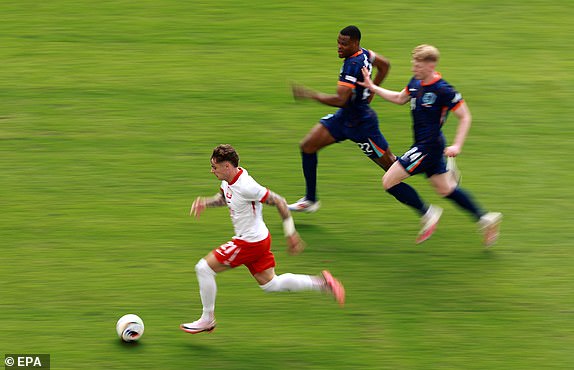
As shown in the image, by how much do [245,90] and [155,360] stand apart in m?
6.14

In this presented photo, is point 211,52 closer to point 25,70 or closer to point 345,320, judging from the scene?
point 25,70

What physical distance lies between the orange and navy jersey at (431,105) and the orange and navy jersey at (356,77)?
0.67 meters

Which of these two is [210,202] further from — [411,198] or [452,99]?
[452,99]

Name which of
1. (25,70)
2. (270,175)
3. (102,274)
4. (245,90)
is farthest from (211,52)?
(102,274)

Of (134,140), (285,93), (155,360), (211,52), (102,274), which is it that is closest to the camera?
(155,360)

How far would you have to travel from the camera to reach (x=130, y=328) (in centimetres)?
834

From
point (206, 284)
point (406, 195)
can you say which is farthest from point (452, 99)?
point (206, 284)

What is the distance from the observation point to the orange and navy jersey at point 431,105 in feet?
31.1

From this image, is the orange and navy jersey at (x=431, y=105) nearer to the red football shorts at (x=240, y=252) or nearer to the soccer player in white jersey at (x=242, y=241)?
the soccer player in white jersey at (x=242, y=241)

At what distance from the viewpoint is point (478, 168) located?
11.8m

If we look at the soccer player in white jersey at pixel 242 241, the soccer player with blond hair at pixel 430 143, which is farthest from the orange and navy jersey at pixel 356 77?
the soccer player in white jersey at pixel 242 241

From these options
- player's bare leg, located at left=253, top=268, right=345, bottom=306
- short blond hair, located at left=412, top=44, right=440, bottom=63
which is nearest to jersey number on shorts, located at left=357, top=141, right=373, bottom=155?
short blond hair, located at left=412, top=44, right=440, bottom=63

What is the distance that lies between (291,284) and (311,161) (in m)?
2.42

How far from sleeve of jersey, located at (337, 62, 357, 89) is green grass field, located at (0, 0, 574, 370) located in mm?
1610
